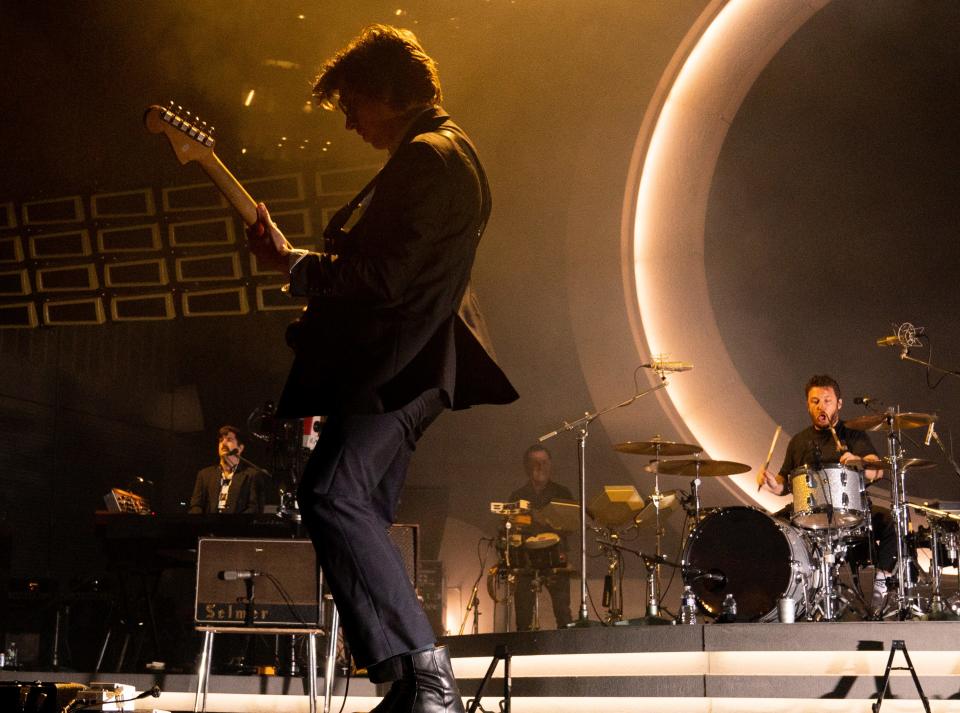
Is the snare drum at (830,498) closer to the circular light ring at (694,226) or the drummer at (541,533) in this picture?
the circular light ring at (694,226)

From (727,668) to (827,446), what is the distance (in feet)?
8.13

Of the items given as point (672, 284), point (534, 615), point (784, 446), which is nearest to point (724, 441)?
point (784, 446)

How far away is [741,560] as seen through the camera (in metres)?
5.63

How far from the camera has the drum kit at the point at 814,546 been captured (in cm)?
536

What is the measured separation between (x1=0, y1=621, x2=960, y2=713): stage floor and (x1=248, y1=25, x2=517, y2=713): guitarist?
2.31 m

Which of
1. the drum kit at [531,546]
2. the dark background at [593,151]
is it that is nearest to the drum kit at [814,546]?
the dark background at [593,151]

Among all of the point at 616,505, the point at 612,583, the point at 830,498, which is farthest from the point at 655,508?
the point at 830,498

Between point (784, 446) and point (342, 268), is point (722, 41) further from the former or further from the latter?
point (342, 268)

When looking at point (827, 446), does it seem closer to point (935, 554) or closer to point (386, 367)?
point (935, 554)

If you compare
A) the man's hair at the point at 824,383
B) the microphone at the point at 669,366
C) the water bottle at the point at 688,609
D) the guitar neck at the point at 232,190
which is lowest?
the water bottle at the point at 688,609

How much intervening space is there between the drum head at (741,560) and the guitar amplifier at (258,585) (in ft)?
6.72

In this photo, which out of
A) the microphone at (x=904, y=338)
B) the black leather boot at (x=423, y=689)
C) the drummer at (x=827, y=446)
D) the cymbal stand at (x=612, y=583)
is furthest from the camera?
the cymbal stand at (x=612, y=583)

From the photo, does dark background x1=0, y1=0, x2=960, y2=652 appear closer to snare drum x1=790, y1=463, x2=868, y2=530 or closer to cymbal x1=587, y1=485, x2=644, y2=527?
cymbal x1=587, y1=485, x2=644, y2=527

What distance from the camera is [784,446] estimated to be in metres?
7.26
